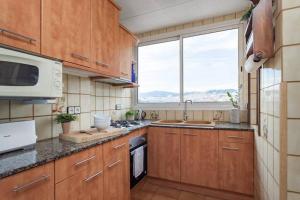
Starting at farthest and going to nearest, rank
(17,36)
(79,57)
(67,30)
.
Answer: (79,57), (67,30), (17,36)

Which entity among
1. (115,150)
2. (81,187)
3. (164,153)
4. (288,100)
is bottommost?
(164,153)

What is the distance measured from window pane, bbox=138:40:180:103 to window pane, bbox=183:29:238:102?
0.59 ft

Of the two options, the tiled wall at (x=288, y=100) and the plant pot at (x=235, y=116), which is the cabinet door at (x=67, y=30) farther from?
the plant pot at (x=235, y=116)

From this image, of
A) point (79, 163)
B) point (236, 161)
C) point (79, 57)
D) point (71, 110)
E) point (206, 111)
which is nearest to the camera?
point (79, 163)

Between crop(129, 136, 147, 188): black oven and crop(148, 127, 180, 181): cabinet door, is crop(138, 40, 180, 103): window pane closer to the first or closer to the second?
crop(148, 127, 180, 181): cabinet door

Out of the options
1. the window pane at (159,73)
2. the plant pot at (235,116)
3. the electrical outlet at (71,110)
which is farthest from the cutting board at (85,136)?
the plant pot at (235,116)

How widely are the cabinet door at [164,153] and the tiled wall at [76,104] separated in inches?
29.1

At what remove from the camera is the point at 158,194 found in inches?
82.9

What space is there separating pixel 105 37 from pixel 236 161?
2.09 meters

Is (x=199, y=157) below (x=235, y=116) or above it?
below

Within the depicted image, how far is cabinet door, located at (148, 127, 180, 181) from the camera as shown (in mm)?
2265

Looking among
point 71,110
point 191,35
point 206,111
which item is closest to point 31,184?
point 71,110

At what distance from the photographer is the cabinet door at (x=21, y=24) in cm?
93

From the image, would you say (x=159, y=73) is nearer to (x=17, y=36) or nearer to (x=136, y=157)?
(x=136, y=157)
